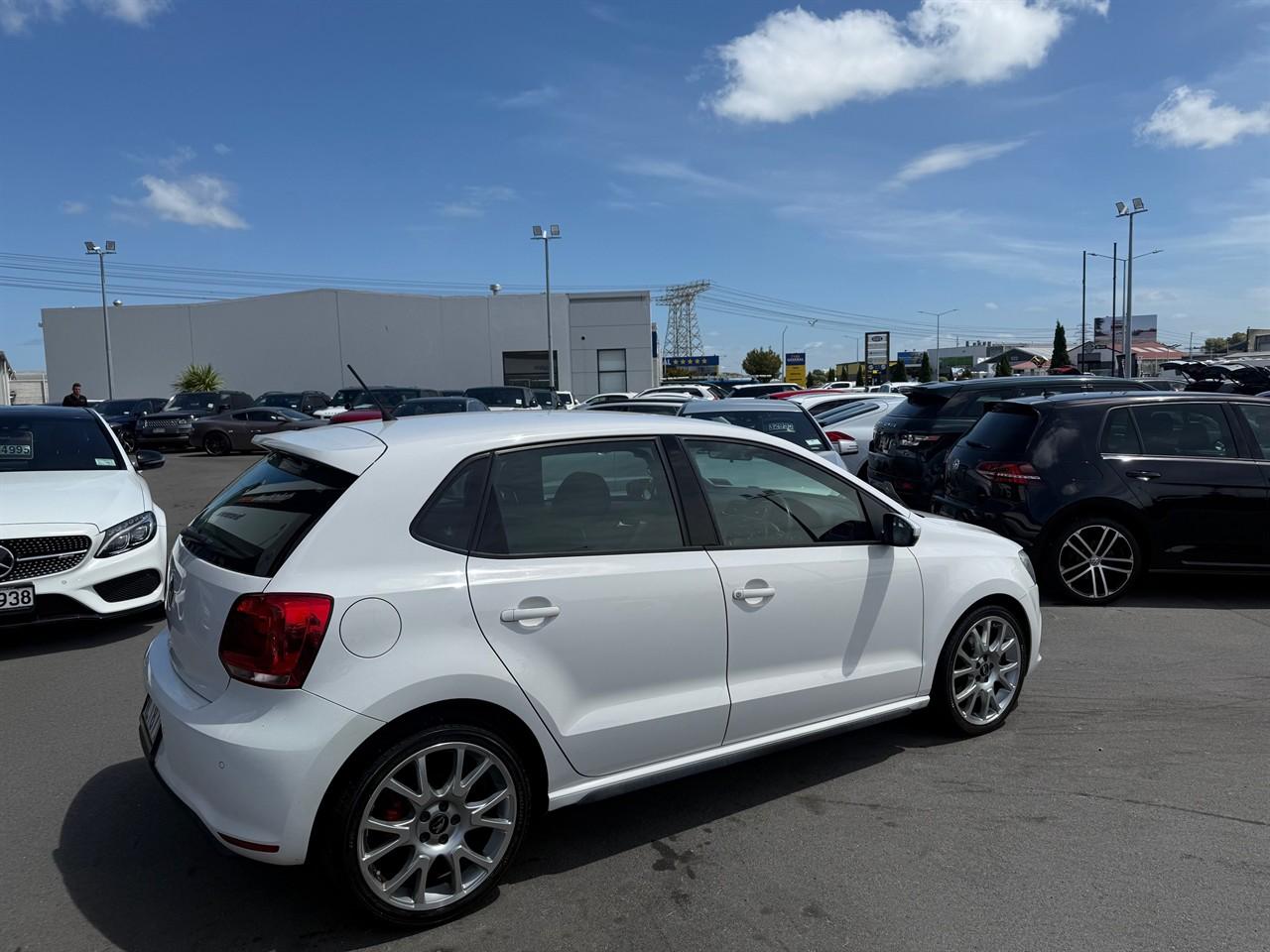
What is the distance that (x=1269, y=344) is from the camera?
106 meters

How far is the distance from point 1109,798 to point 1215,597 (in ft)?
14.8

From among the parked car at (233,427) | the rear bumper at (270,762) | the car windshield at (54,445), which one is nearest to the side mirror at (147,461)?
the car windshield at (54,445)

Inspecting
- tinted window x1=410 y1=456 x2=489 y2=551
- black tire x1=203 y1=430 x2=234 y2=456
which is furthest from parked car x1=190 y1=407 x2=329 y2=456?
tinted window x1=410 y1=456 x2=489 y2=551

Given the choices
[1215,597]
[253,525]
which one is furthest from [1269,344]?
[253,525]

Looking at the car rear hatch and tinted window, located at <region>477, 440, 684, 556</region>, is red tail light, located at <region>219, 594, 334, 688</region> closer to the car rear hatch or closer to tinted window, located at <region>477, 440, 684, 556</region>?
the car rear hatch

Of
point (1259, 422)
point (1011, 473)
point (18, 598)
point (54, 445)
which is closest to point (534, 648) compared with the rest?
point (18, 598)

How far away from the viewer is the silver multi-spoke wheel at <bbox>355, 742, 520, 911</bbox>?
2.84 meters

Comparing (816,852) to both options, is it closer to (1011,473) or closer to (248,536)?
(248,536)

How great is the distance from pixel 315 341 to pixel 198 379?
6.11 metres

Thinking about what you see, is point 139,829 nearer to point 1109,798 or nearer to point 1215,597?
point 1109,798

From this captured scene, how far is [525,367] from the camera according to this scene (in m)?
49.9

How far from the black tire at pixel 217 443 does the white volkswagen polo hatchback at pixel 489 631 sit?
80.9ft

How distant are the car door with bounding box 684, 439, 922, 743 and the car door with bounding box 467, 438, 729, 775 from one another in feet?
0.46

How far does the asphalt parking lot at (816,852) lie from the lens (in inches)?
115
